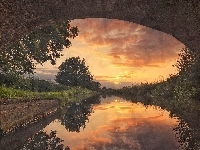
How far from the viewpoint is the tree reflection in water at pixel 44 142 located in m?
9.25

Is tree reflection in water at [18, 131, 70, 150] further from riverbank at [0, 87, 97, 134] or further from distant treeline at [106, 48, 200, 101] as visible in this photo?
distant treeline at [106, 48, 200, 101]

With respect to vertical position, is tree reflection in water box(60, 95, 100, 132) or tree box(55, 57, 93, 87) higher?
tree box(55, 57, 93, 87)

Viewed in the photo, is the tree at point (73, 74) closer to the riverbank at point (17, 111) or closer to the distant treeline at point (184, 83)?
the distant treeline at point (184, 83)

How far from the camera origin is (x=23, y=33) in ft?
17.9

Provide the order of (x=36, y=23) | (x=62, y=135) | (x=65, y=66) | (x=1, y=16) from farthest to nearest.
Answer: (x=65, y=66), (x=62, y=135), (x=36, y=23), (x=1, y=16)

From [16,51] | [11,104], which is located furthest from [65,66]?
[11,104]

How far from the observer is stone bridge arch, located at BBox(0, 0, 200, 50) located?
515 centimetres

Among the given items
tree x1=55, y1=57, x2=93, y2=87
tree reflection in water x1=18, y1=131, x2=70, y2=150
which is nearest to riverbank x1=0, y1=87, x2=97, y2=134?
tree reflection in water x1=18, y1=131, x2=70, y2=150

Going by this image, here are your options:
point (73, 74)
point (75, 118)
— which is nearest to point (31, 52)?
point (75, 118)

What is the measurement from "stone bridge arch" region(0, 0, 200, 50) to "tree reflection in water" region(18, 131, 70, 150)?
466 centimetres

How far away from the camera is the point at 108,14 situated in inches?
212

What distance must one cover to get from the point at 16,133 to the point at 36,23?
27.0 ft

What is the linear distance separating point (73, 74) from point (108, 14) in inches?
3097

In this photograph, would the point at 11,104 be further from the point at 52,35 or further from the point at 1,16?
the point at 1,16
